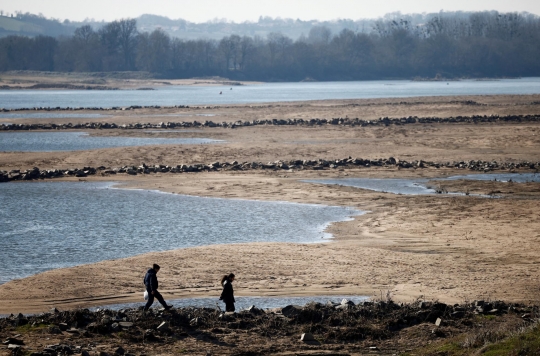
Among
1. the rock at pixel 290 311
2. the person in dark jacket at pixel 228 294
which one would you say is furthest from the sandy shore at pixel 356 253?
the rock at pixel 290 311

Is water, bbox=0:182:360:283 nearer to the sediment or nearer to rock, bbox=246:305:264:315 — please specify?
rock, bbox=246:305:264:315

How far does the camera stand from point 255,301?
1859 cm

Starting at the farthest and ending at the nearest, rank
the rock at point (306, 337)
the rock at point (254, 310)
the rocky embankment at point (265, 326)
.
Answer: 1. the rock at point (254, 310)
2. the rock at point (306, 337)
3. the rocky embankment at point (265, 326)

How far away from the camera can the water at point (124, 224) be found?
23.7 meters

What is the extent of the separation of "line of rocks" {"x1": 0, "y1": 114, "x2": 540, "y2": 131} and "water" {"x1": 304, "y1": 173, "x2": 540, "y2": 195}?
2320cm

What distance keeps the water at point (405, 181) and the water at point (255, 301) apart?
1513 cm

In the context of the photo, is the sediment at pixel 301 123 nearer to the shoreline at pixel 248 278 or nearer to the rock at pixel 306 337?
the shoreline at pixel 248 278

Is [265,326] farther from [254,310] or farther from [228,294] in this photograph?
[228,294]

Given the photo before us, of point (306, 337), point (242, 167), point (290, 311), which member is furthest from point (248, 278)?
point (242, 167)

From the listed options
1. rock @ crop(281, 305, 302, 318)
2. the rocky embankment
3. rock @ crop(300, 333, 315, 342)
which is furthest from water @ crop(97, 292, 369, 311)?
rock @ crop(300, 333, 315, 342)

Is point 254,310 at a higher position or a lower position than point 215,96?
lower

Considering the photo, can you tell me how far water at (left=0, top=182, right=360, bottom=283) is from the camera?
2375cm

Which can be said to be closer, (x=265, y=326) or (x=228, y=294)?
(x=265, y=326)

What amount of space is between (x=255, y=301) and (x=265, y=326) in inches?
103
